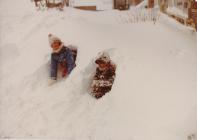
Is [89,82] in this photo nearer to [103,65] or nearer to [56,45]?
[103,65]

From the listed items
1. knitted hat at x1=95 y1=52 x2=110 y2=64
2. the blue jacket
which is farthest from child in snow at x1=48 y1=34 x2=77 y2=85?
knitted hat at x1=95 y1=52 x2=110 y2=64

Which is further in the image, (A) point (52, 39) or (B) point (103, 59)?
(A) point (52, 39)

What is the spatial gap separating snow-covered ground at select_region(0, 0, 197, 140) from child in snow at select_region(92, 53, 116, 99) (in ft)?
0.15

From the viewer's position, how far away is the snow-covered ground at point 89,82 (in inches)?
117

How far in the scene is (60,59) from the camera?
10.9ft

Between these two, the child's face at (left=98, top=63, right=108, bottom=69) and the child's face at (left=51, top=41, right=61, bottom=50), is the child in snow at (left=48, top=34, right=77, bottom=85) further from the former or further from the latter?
the child's face at (left=98, top=63, right=108, bottom=69)

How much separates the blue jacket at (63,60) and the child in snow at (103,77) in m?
0.22

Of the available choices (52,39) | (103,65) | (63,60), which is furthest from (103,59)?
(52,39)

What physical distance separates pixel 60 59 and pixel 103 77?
0.37 m

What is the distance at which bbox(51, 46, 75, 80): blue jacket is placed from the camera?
332 cm

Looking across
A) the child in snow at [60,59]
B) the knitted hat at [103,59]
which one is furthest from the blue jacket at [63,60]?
the knitted hat at [103,59]

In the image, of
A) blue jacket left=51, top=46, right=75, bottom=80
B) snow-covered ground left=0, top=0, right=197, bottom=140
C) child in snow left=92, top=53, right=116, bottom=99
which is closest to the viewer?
snow-covered ground left=0, top=0, right=197, bottom=140

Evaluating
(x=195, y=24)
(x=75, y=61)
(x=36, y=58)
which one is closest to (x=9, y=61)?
(x=36, y=58)

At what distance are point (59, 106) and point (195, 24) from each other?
1.33 meters
